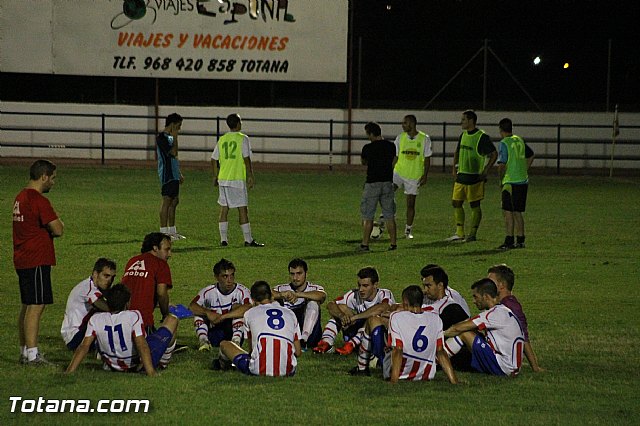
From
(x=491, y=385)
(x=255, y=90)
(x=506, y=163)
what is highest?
(x=255, y=90)

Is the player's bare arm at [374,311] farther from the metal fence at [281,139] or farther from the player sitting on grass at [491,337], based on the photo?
the metal fence at [281,139]

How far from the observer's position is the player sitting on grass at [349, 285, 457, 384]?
9438 millimetres

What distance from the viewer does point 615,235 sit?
20000mm

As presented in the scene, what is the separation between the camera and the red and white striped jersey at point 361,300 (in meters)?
11.0

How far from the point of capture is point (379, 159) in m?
17.6

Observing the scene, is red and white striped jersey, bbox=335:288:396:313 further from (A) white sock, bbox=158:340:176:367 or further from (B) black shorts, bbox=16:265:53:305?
(B) black shorts, bbox=16:265:53:305

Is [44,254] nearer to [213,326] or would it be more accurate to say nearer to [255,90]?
[213,326]

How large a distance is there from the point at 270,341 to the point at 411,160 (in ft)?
34.1

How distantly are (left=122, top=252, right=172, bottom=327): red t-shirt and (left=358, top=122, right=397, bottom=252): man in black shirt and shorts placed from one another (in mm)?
7286

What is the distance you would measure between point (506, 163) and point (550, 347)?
7191mm

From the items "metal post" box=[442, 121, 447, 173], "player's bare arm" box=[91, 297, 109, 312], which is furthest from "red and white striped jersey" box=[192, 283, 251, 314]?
"metal post" box=[442, 121, 447, 173]

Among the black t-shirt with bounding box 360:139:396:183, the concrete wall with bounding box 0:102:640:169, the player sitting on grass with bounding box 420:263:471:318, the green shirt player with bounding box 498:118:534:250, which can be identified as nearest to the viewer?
the player sitting on grass with bounding box 420:263:471:318

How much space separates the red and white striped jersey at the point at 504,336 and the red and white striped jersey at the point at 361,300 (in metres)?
1.33

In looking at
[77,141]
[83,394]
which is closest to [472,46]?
[77,141]
